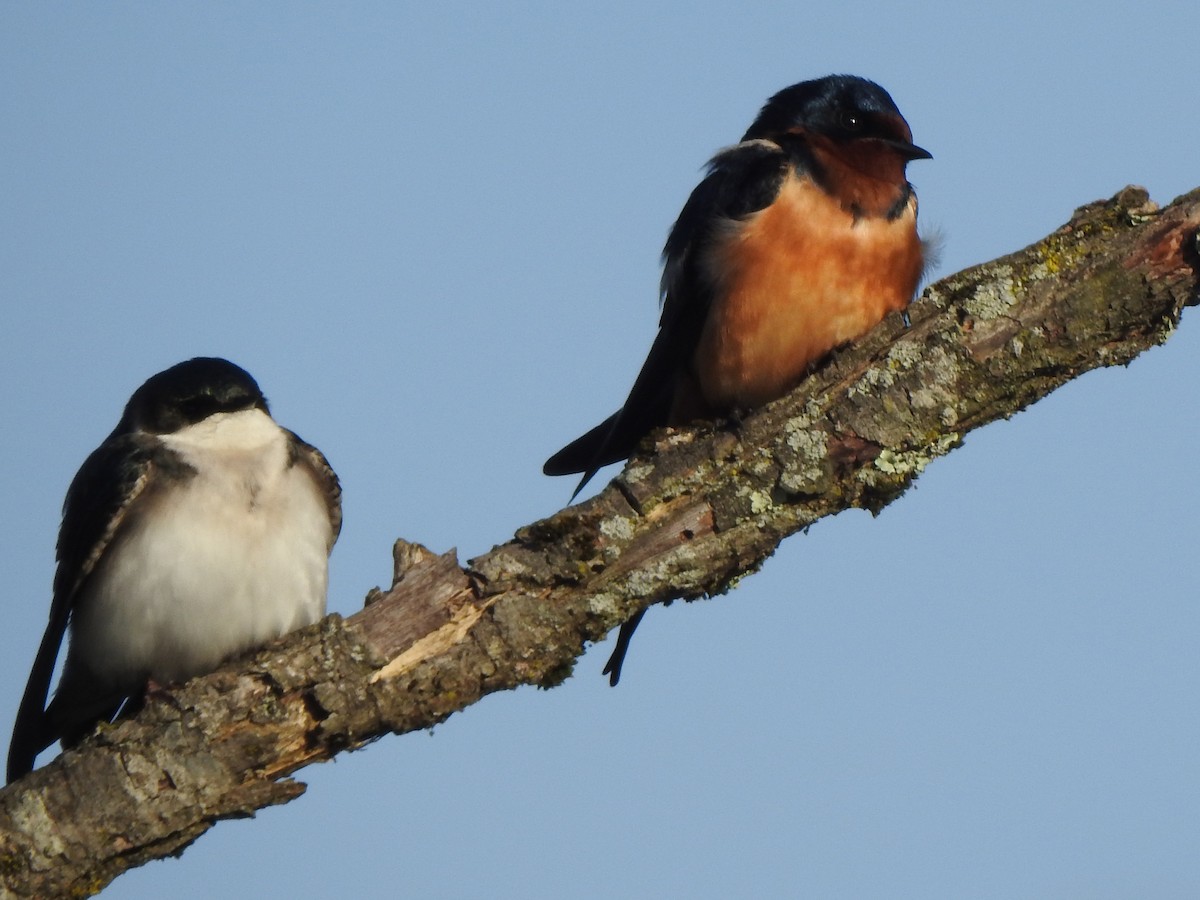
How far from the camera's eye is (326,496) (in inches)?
285

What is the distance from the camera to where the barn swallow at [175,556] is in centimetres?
664

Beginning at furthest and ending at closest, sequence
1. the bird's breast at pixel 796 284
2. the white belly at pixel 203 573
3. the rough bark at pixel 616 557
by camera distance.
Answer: the white belly at pixel 203 573 → the bird's breast at pixel 796 284 → the rough bark at pixel 616 557

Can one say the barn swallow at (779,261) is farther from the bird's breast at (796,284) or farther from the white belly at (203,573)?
the white belly at (203,573)

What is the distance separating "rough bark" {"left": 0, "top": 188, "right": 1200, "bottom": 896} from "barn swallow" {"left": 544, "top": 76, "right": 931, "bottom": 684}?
699 mm

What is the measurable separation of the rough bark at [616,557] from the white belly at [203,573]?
3.71 feet

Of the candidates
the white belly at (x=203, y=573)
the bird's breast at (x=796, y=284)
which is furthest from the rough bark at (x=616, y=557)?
the white belly at (x=203, y=573)

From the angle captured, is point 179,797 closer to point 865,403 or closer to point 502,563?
point 502,563

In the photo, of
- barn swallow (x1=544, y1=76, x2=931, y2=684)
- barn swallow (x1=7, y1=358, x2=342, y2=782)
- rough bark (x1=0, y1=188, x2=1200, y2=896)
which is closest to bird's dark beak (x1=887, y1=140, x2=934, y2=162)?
barn swallow (x1=544, y1=76, x2=931, y2=684)

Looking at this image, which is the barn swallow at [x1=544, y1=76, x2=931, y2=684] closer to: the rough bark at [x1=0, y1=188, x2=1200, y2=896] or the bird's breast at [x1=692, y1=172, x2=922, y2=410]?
the bird's breast at [x1=692, y1=172, x2=922, y2=410]

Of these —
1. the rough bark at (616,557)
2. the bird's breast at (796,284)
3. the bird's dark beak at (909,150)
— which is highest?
the bird's dark beak at (909,150)

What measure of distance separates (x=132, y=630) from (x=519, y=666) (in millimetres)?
2281

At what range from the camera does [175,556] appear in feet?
21.7

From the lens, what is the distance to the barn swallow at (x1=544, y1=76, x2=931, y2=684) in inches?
254

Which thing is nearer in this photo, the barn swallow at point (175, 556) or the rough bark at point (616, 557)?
the rough bark at point (616, 557)
